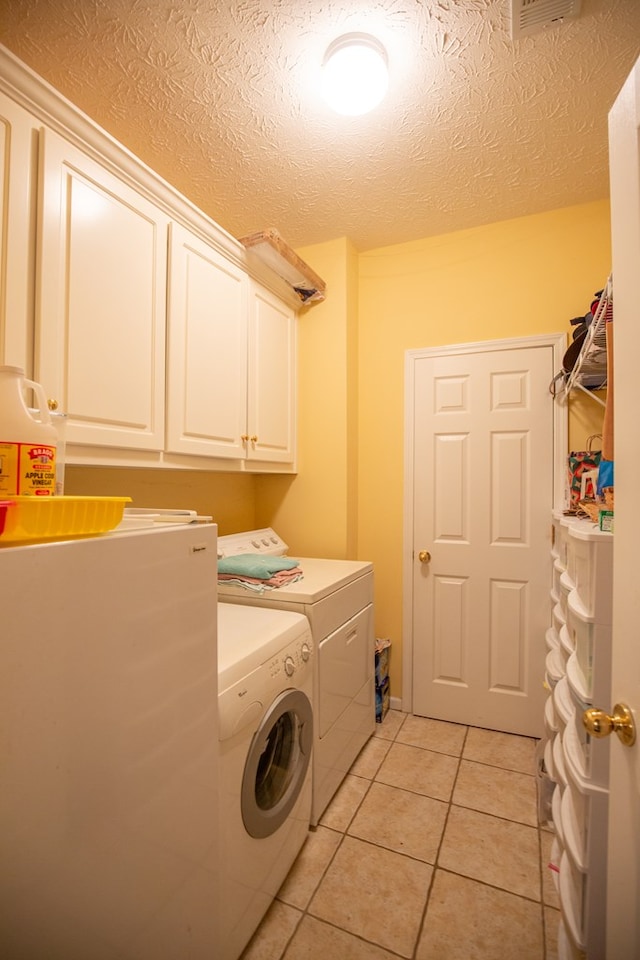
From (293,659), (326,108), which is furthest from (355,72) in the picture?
(293,659)

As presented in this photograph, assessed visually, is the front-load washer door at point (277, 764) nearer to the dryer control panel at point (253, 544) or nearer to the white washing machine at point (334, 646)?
the white washing machine at point (334, 646)

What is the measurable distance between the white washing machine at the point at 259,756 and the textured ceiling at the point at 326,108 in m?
1.87

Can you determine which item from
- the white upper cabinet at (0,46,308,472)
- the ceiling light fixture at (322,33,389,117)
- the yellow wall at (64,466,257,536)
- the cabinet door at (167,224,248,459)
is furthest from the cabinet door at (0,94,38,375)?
the ceiling light fixture at (322,33,389,117)

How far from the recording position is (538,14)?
123 cm

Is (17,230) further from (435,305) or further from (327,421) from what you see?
(435,305)

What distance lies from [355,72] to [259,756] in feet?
6.89

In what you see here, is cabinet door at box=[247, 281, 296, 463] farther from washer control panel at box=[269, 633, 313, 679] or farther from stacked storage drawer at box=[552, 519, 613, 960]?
stacked storage drawer at box=[552, 519, 613, 960]

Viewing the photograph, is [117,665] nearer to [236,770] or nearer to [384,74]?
[236,770]

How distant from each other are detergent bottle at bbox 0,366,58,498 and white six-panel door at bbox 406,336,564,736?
201cm

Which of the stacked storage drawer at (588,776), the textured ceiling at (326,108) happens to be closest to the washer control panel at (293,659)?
the stacked storage drawer at (588,776)

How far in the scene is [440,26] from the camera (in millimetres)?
1282

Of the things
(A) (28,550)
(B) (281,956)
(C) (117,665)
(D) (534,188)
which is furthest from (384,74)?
(B) (281,956)

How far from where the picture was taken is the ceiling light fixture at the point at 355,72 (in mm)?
1306

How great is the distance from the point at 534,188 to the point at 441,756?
2811 millimetres
